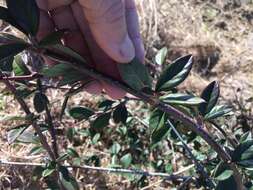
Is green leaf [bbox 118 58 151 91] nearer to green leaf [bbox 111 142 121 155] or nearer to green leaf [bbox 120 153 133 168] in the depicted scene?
green leaf [bbox 120 153 133 168]

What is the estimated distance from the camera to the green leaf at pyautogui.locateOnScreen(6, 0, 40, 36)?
0.82 meters

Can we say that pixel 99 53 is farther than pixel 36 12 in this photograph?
Yes

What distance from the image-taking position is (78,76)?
0.85m

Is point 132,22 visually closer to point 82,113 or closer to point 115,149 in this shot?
point 82,113

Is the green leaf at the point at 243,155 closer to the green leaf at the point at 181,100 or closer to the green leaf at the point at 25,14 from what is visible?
the green leaf at the point at 181,100

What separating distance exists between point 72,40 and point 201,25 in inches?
72.6

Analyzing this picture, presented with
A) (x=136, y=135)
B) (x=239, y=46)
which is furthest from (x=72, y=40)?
(x=239, y=46)

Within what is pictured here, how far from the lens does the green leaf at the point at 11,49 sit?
2.65 ft

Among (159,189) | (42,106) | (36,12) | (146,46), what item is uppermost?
(36,12)

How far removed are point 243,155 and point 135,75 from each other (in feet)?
0.88

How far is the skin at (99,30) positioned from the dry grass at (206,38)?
1.05 meters

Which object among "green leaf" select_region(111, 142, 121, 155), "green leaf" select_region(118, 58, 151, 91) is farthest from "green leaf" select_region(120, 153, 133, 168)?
"green leaf" select_region(118, 58, 151, 91)

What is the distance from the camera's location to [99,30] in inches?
40.8

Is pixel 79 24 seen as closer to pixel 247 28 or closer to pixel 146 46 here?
pixel 146 46
